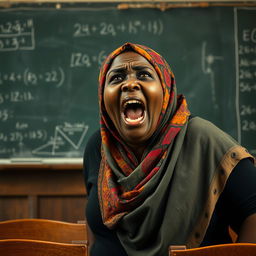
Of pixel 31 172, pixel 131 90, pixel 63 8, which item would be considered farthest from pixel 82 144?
pixel 131 90

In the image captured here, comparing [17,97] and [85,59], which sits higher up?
[85,59]

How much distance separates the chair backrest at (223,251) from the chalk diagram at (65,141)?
2171 millimetres

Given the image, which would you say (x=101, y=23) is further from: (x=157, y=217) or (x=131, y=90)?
(x=157, y=217)

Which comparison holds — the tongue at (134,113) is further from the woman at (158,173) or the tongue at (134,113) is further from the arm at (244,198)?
the arm at (244,198)

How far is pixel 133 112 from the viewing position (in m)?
1.53

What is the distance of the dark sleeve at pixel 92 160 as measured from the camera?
1.74 m

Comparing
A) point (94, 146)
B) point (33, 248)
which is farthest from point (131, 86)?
point (33, 248)

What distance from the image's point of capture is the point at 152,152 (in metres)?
1.47

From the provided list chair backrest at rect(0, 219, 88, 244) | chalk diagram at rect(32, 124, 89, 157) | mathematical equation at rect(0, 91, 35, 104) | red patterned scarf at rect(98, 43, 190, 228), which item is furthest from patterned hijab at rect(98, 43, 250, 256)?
mathematical equation at rect(0, 91, 35, 104)

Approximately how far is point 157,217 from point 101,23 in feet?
6.71

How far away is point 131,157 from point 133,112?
156mm

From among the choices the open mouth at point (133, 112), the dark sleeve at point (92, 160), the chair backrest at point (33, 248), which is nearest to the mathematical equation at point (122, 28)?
the dark sleeve at point (92, 160)

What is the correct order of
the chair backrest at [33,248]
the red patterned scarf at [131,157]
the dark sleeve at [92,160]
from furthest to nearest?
the dark sleeve at [92,160] < the red patterned scarf at [131,157] < the chair backrest at [33,248]

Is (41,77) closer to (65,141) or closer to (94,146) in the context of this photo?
(65,141)
